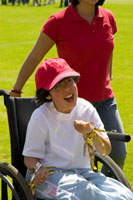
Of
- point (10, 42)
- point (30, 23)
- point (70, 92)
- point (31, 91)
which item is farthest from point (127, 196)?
point (30, 23)

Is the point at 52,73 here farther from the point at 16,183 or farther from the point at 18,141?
the point at 16,183

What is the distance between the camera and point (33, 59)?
4414mm

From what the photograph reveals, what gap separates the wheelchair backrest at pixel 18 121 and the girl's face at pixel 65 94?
47 cm

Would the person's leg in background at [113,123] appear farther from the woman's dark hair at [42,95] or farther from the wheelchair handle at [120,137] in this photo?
the woman's dark hair at [42,95]

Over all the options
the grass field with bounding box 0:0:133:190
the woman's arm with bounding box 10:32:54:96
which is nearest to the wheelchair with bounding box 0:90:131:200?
the woman's arm with bounding box 10:32:54:96

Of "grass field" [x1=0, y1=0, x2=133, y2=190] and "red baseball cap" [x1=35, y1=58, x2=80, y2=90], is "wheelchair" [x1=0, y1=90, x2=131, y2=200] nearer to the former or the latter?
"red baseball cap" [x1=35, y1=58, x2=80, y2=90]

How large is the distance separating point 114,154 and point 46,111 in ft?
2.96

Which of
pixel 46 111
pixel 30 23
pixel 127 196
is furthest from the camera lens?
pixel 30 23

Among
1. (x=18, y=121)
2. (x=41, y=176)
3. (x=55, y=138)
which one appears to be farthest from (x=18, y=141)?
(x=41, y=176)

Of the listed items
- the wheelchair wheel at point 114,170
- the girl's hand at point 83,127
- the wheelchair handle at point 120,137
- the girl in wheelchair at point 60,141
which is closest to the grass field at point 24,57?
the wheelchair wheel at point 114,170

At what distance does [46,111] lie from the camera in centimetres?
379

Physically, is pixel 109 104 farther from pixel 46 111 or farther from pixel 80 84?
pixel 46 111

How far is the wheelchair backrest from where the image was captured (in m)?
4.01

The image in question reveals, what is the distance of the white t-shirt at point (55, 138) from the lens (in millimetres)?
3715
